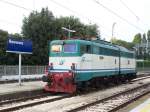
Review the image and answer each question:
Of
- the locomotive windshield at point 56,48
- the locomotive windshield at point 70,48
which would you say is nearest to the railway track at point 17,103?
the locomotive windshield at point 70,48

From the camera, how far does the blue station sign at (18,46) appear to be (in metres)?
25.1

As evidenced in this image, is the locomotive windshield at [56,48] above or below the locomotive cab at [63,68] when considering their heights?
above

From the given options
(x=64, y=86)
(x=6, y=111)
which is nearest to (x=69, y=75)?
(x=64, y=86)

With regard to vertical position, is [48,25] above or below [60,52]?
above

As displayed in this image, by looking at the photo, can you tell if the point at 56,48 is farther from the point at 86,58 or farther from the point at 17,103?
the point at 17,103

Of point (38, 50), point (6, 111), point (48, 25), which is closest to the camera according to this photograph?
point (6, 111)

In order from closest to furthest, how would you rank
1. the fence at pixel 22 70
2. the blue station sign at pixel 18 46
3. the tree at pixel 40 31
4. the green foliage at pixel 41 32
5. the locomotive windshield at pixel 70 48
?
1. the locomotive windshield at pixel 70 48
2. the blue station sign at pixel 18 46
3. the fence at pixel 22 70
4. the green foliage at pixel 41 32
5. the tree at pixel 40 31

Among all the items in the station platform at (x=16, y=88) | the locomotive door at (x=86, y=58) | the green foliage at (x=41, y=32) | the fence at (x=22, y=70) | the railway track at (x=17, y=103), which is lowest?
the railway track at (x=17, y=103)

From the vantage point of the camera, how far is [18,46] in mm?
25875

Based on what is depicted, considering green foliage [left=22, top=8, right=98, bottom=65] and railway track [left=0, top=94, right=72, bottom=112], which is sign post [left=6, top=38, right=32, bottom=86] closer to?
railway track [left=0, top=94, right=72, bottom=112]

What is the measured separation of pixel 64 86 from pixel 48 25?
3383cm

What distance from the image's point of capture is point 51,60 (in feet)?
79.8

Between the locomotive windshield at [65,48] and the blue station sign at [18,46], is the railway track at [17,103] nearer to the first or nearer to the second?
the locomotive windshield at [65,48]

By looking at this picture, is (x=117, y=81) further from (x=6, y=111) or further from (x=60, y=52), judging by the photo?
(x=6, y=111)
